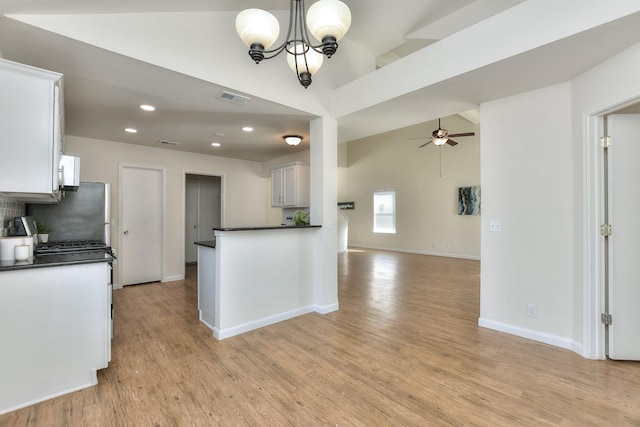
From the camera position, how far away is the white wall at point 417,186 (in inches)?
320

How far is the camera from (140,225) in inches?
212

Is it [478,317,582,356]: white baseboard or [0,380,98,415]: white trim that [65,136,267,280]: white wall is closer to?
[0,380,98,415]: white trim

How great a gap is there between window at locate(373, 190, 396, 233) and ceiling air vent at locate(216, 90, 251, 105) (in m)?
7.36

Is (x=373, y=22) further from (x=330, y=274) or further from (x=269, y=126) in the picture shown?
(x=330, y=274)

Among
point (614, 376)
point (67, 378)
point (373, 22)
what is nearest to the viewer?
point (67, 378)

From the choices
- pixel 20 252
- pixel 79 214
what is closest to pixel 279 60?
pixel 20 252

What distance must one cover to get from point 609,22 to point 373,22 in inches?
89.8

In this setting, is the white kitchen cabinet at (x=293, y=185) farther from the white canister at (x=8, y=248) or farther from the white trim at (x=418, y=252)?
the white trim at (x=418, y=252)

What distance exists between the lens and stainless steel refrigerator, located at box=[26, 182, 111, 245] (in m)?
3.71

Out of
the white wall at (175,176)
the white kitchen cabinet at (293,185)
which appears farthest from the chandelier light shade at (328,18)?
the white wall at (175,176)

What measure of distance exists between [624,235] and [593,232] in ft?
0.69

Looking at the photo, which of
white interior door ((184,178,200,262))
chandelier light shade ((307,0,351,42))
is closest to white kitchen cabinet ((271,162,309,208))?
white interior door ((184,178,200,262))

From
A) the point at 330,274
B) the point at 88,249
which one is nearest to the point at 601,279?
the point at 330,274

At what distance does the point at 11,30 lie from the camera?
2.00m
